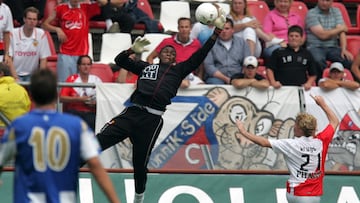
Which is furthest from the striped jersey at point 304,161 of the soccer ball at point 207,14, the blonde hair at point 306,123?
the soccer ball at point 207,14

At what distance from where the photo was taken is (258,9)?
16406 millimetres

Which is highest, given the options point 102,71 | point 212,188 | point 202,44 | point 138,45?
point 138,45

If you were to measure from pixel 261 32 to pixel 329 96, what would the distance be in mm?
2240

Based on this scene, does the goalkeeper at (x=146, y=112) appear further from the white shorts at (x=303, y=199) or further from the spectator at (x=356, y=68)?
the spectator at (x=356, y=68)

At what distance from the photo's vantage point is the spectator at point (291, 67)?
14.3m

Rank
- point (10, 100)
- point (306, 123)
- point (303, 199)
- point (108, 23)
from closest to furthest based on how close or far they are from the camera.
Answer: point (306, 123)
point (303, 199)
point (10, 100)
point (108, 23)

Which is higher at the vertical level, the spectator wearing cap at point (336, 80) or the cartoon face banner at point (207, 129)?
the spectator wearing cap at point (336, 80)

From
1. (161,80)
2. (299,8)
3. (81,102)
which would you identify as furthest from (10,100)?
(299,8)

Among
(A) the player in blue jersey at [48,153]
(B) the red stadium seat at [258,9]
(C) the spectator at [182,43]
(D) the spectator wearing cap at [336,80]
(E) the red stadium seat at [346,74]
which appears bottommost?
(E) the red stadium seat at [346,74]

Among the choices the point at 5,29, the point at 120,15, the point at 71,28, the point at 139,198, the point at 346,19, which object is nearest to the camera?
the point at 139,198

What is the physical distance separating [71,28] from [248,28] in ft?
8.63

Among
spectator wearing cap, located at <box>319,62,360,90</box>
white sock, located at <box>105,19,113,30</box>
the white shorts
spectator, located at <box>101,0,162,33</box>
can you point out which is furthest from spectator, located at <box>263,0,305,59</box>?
the white shorts

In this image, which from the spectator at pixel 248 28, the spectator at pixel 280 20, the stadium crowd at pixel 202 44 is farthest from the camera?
the spectator at pixel 280 20

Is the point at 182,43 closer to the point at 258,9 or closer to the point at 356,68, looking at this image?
the point at 258,9
